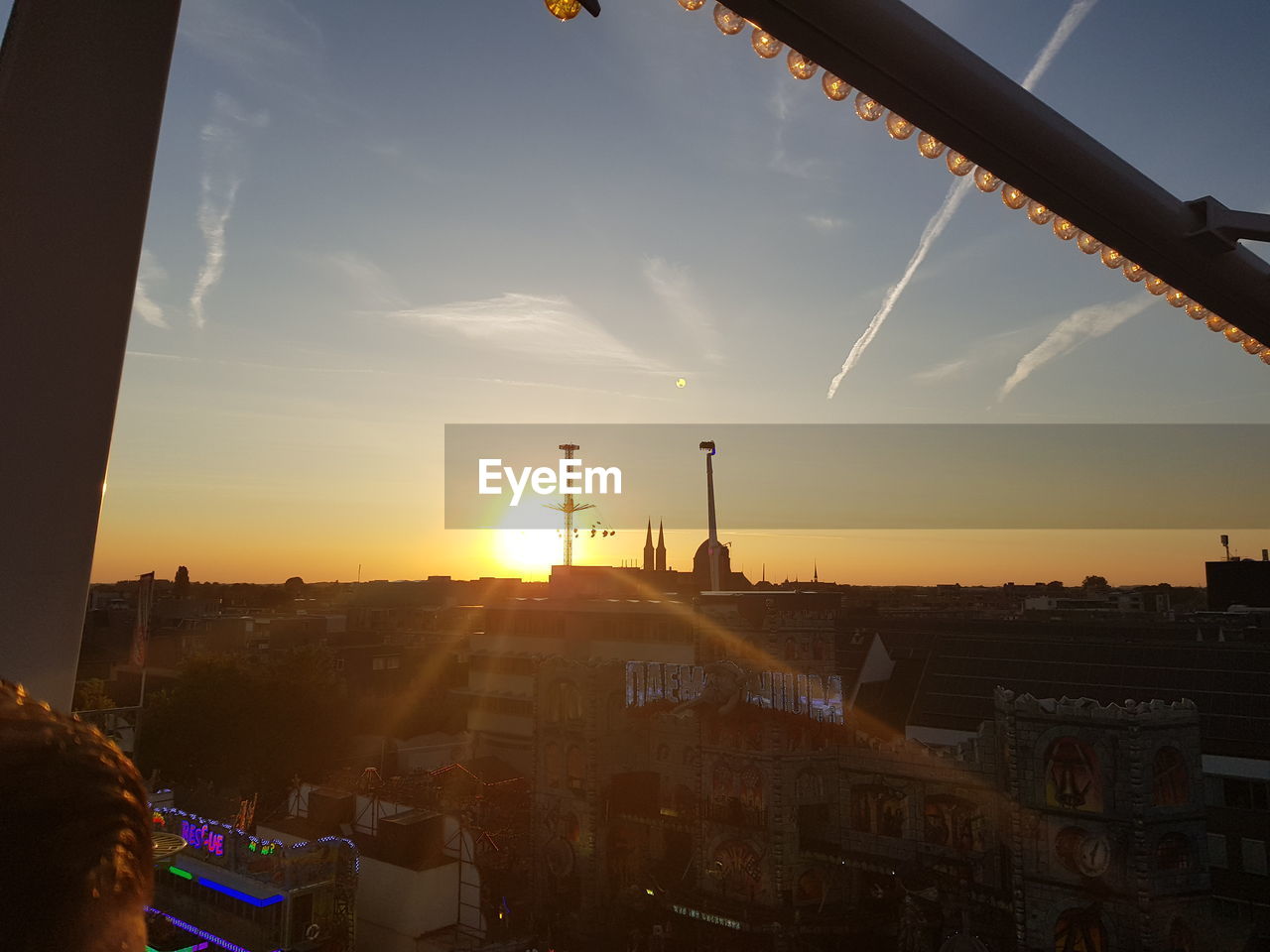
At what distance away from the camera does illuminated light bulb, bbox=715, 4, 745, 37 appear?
3.47m

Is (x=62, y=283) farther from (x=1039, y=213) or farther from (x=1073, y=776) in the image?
(x=1073, y=776)

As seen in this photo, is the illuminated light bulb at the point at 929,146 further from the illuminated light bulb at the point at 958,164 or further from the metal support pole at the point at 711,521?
the metal support pole at the point at 711,521

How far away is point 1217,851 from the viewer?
29859 millimetres

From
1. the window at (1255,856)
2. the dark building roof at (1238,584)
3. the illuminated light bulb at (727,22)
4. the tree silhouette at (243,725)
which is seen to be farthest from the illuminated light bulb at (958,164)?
the dark building roof at (1238,584)

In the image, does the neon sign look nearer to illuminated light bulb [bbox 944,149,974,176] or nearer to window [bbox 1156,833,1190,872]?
window [bbox 1156,833,1190,872]

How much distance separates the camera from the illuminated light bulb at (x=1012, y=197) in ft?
13.9

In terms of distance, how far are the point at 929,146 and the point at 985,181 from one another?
50cm

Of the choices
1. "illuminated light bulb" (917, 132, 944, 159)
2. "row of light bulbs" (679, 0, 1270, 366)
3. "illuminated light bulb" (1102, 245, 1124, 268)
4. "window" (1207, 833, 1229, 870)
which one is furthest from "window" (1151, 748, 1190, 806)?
"illuminated light bulb" (917, 132, 944, 159)

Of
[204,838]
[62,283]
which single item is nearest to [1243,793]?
[204,838]

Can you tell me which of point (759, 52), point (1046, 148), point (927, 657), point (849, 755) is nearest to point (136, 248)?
point (759, 52)

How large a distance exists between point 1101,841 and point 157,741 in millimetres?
42967

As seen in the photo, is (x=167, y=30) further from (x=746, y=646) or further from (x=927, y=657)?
(x=927, y=657)

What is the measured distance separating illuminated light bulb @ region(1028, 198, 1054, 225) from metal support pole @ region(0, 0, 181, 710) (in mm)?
4038

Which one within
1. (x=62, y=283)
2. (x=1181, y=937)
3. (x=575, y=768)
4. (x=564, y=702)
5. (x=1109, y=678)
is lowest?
(x=1181, y=937)
